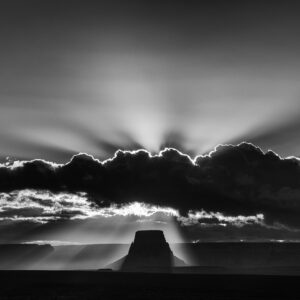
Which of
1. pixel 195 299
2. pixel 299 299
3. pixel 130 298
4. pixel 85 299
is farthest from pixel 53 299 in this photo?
pixel 299 299

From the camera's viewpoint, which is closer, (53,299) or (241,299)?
(53,299)

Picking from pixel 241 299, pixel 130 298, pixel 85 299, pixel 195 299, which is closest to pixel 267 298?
pixel 241 299

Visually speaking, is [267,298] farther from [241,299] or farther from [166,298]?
[166,298]

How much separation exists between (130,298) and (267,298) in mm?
18792

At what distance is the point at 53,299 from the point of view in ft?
242

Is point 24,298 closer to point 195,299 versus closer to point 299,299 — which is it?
point 195,299

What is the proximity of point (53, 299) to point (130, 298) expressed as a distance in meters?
10.5

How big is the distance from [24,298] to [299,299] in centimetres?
3564

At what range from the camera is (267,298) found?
80.6 metres

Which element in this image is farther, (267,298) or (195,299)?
(267,298)

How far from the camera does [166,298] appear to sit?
76688 millimetres

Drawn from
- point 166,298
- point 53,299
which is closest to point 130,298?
point 166,298

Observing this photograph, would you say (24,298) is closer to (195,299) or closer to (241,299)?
(195,299)

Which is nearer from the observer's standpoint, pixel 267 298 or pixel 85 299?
pixel 85 299
